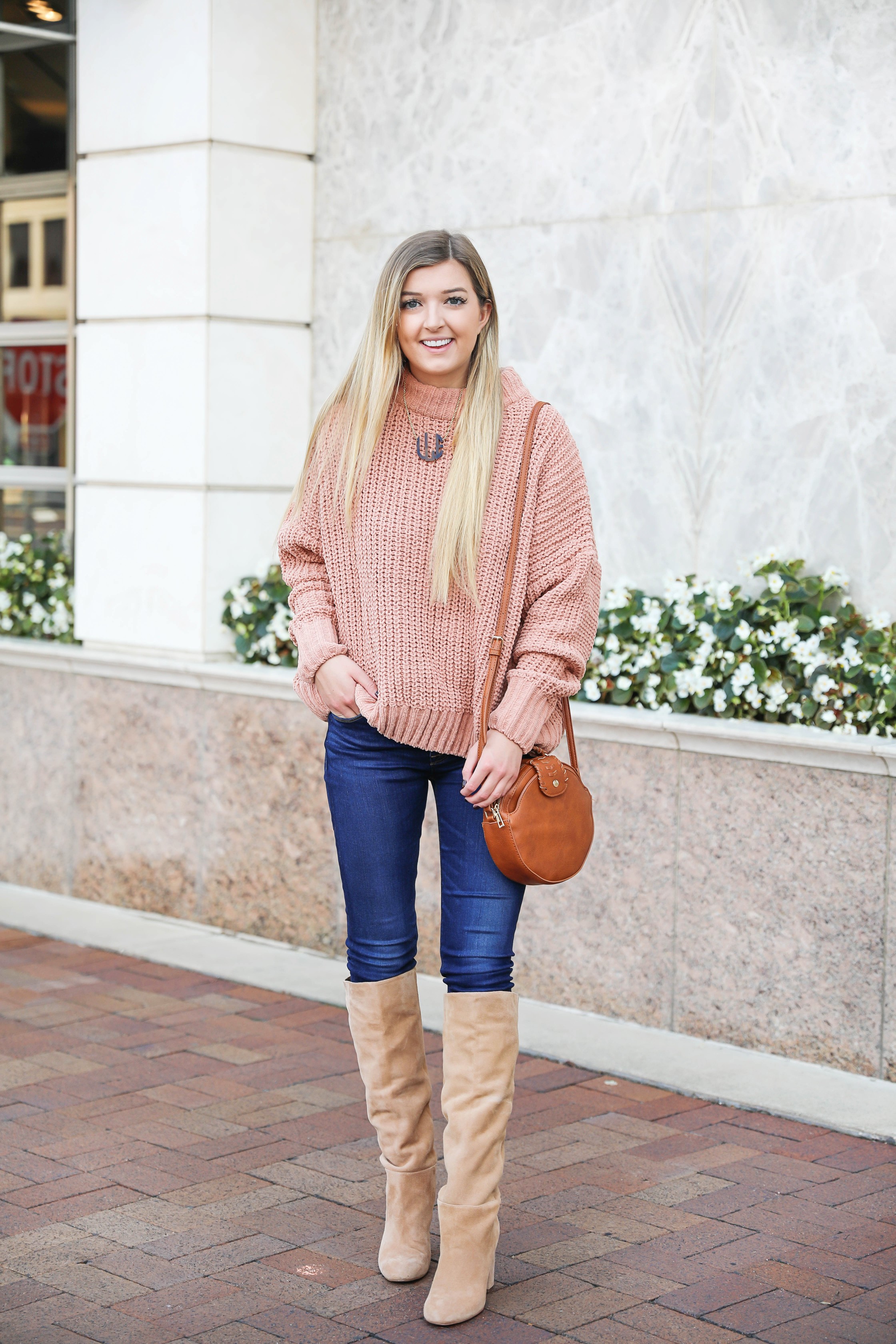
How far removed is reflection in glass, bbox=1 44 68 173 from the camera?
749 cm

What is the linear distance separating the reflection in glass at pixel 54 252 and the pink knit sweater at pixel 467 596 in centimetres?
473

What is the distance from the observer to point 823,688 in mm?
4828

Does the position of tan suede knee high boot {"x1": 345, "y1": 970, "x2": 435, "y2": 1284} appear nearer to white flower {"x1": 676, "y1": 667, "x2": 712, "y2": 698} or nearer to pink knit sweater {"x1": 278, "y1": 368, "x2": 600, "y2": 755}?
pink knit sweater {"x1": 278, "y1": 368, "x2": 600, "y2": 755}

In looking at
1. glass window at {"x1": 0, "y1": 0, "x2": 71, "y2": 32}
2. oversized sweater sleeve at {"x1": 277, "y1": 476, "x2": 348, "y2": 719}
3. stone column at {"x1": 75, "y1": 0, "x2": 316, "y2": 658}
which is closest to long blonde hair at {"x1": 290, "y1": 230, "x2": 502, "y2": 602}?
oversized sweater sleeve at {"x1": 277, "y1": 476, "x2": 348, "y2": 719}

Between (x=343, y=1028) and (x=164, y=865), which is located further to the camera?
(x=164, y=865)

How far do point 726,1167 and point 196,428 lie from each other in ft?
11.5

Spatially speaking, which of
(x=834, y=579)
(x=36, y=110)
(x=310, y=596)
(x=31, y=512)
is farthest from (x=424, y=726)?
(x=36, y=110)

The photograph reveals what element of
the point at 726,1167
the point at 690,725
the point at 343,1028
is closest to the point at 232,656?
the point at 343,1028

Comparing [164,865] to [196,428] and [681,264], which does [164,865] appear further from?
[681,264]

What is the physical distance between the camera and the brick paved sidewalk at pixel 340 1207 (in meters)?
3.27

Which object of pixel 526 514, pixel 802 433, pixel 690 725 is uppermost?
pixel 802 433

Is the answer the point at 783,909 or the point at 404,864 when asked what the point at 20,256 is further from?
the point at 404,864

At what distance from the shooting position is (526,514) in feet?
10.6

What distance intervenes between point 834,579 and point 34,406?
13.3ft
